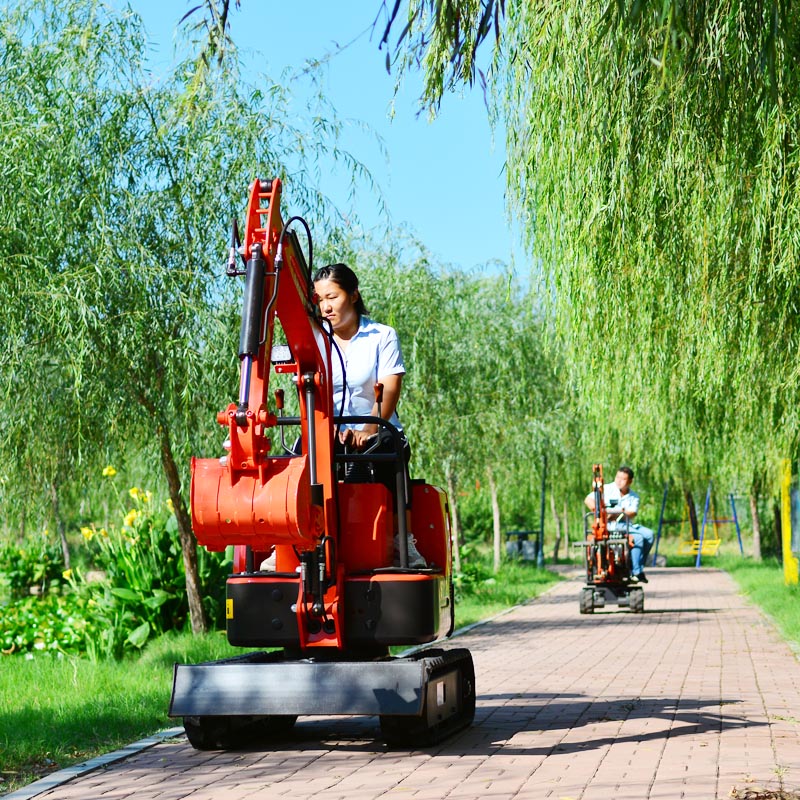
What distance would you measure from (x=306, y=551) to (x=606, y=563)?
40.4 feet

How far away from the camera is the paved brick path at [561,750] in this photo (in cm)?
557

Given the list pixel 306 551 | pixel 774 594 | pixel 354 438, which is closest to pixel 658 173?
pixel 354 438

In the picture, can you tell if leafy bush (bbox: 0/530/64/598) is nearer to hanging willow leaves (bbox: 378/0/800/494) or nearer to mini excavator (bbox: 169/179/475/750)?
hanging willow leaves (bbox: 378/0/800/494)

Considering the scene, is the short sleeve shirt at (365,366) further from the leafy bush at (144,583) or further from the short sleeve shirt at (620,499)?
the short sleeve shirt at (620,499)

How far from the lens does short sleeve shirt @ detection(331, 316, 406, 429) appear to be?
7.03m

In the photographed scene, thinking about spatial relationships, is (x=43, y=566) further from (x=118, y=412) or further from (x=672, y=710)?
(x=672, y=710)

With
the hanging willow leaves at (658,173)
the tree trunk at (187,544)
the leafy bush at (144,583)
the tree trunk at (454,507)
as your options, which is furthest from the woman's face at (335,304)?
the tree trunk at (454,507)

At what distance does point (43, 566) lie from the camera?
69.7 ft

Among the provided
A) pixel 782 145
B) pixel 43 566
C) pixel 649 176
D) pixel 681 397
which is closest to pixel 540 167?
pixel 649 176

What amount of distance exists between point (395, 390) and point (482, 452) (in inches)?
678

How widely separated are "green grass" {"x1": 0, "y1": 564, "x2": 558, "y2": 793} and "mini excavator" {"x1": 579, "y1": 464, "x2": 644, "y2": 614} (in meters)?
6.78

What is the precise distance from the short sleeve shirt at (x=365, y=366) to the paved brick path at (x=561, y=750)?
184cm

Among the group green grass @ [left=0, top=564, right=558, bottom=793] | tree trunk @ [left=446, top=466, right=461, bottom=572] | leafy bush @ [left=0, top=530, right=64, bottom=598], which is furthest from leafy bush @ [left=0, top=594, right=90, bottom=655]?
tree trunk @ [left=446, top=466, right=461, bottom=572]

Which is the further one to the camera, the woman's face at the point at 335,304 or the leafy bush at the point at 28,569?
the leafy bush at the point at 28,569
